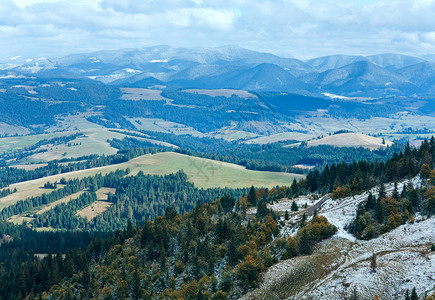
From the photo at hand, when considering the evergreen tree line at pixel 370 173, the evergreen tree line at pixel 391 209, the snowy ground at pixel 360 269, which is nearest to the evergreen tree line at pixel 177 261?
the snowy ground at pixel 360 269

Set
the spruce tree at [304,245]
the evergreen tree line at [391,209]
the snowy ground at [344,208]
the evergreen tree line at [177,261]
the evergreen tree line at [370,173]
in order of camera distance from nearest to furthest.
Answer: the evergreen tree line at [177,261] → the spruce tree at [304,245] → the evergreen tree line at [391,209] → the snowy ground at [344,208] → the evergreen tree line at [370,173]

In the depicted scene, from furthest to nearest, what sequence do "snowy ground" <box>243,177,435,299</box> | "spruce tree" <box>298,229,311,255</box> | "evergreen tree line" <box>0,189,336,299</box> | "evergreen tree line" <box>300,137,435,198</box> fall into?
"evergreen tree line" <box>300,137,435,198</box>
"spruce tree" <box>298,229,311,255</box>
"evergreen tree line" <box>0,189,336,299</box>
"snowy ground" <box>243,177,435,299</box>

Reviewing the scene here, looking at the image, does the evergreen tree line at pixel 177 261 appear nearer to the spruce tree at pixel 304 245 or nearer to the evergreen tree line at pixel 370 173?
the spruce tree at pixel 304 245

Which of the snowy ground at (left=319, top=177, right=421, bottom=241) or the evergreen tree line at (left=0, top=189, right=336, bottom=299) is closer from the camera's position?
the evergreen tree line at (left=0, top=189, right=336, bottom=299)

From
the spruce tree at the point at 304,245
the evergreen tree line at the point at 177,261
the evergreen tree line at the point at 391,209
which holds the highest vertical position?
the evergreen tree line at the point at 391,209

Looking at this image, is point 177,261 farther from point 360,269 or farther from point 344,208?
point 360,269

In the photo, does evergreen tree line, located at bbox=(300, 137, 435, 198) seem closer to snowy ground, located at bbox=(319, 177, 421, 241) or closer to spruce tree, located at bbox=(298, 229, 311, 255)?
snowy ground, located at bbox=(319, 177, 421, 241)

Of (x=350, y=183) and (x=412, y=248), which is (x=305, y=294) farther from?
(x=350, y=183)

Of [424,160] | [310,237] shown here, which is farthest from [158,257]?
[424,160]

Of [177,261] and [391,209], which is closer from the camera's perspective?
[391,209]

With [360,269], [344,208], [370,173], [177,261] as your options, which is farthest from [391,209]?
[177,261]

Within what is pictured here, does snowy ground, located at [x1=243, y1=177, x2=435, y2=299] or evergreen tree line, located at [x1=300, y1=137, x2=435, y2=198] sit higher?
evergreen tree line, located at [x1=300, y1=137, x2=435, y2=198]

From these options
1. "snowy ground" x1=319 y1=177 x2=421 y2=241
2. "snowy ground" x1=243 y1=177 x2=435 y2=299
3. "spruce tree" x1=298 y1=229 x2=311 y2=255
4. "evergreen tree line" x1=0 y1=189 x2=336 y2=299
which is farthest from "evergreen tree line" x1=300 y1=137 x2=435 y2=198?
"spruce tree" x1=298 y1=229 x2=311 y2=255
